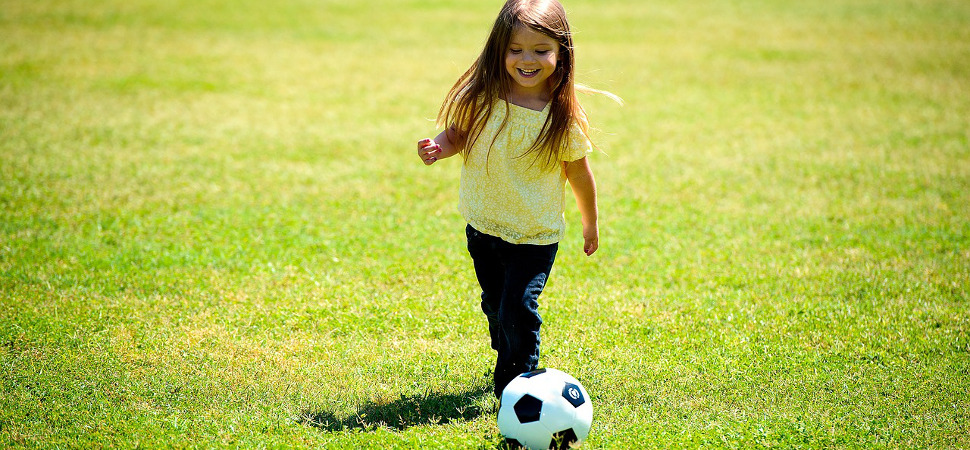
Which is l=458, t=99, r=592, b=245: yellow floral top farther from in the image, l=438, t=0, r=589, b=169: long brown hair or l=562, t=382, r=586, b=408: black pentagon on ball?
l=562, t=382, r=586, b=408: black pentagon on ball

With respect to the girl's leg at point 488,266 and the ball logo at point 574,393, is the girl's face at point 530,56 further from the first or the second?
the ball logo at point 574,393

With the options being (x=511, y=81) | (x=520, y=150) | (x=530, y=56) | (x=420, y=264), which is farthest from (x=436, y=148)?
(x=420, y=264)

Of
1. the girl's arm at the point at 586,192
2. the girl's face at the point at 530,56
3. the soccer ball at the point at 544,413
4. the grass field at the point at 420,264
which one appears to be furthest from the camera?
the grass field at the point at 420,264

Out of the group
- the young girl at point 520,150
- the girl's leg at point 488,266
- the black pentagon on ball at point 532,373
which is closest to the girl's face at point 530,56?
the young girl at point 520,150

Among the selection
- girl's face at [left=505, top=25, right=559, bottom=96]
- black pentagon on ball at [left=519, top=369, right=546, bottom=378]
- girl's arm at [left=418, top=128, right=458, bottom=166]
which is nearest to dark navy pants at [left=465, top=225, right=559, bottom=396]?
black pentagon on ball at [left=519, top=369, right=546, bottom=378]

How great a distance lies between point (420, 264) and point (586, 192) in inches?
93.5

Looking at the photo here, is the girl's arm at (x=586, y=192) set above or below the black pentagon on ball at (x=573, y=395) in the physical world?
above

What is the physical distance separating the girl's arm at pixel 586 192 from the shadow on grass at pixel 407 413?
3.22 feet

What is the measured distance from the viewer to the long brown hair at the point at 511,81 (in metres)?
3.71

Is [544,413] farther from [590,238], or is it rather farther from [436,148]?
[436,148]

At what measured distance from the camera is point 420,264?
6043 mm

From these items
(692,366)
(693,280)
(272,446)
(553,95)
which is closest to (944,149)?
(693,280)

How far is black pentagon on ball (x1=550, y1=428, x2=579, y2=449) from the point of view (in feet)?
11.6

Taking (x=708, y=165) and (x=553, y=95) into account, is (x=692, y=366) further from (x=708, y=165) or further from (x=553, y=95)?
(x=708, y=165)
